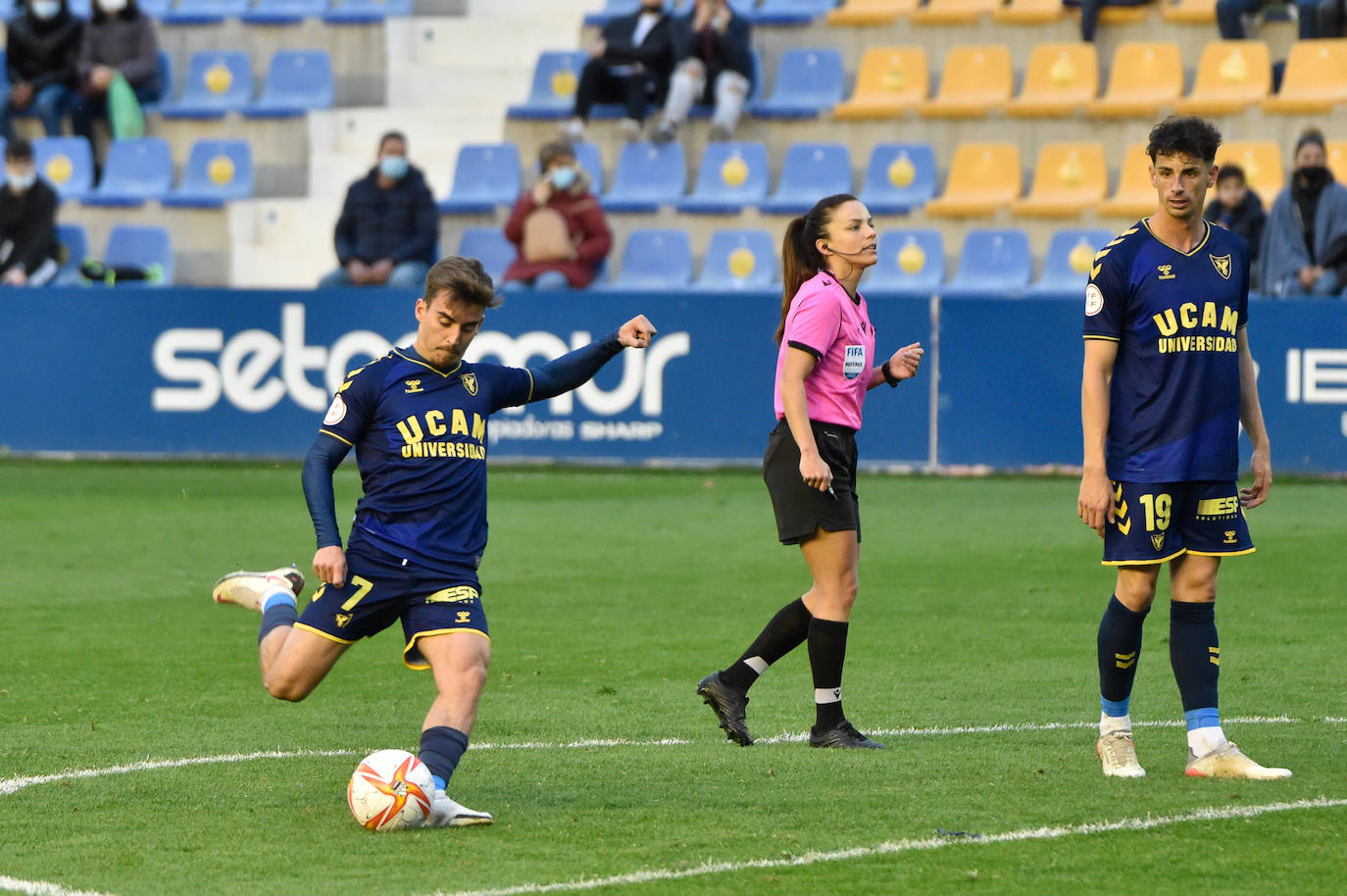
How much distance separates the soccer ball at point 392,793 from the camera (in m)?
5.42

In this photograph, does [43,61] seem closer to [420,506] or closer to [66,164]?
[66,164]

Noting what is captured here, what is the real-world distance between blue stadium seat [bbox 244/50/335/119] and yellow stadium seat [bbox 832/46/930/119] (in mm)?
6131

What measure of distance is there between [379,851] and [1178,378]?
287cm

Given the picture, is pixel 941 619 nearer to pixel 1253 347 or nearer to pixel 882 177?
pixel 1253 347

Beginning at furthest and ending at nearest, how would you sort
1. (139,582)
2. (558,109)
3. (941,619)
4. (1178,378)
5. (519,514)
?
(558,109) → (519,514) → (139,582) → (941,619) → (1178,378)

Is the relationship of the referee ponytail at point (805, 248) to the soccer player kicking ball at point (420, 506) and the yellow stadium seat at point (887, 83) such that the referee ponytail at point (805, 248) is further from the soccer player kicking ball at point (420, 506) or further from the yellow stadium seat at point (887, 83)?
the yellow stadium seat at point (887, 83)

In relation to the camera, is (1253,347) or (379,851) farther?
(1253,347)

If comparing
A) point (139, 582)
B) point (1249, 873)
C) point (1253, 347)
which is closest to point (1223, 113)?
point (1253, 347)

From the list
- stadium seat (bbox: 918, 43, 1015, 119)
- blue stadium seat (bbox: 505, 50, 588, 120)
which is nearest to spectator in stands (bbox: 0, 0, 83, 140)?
blue stadium seat (bbox: 505, 50, 588, 120)

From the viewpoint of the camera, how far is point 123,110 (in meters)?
21.7

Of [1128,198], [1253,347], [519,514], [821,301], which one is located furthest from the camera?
[1128,198]

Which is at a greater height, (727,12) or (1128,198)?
(727,12)

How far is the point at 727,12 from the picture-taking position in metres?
19.5

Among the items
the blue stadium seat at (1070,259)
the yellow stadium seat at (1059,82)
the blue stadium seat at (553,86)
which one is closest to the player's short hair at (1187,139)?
the blue stadium seat at (1070,259)
